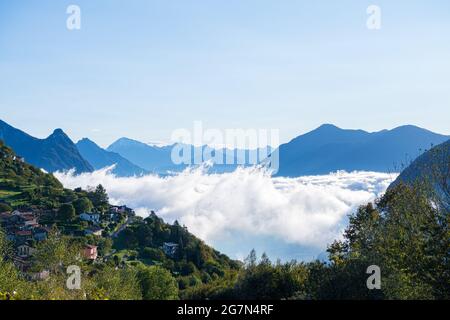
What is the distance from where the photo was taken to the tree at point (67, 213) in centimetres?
10456

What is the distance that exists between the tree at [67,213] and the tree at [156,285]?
5854 cm

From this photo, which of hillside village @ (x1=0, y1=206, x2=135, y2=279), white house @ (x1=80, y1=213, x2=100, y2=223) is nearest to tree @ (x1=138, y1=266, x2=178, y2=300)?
hillside village @ (x1=0, y1=206, x2=135, y2=279)

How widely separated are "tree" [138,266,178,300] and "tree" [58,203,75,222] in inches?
2305

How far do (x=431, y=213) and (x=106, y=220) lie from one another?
340 ft

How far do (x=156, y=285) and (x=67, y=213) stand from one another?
63.6 meters

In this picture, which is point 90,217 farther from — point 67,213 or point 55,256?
point 55,256

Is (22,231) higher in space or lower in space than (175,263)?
higher

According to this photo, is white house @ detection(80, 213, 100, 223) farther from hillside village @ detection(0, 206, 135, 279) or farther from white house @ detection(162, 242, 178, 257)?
white house @ detection(162, 242, 178, 257)

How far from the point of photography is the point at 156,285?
48.6m

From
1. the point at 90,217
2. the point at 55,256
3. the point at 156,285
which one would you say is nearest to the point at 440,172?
the point at 55,256
